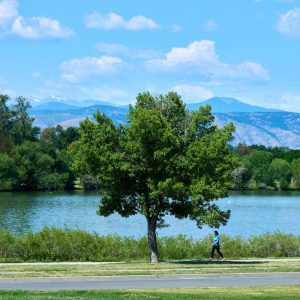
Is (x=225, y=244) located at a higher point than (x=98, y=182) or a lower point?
lower

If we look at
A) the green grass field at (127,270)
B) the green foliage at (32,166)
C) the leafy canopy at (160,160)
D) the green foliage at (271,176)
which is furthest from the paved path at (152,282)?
the green foliage at (271,176)

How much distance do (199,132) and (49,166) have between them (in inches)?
4642

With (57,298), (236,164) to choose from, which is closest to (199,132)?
(236,164)

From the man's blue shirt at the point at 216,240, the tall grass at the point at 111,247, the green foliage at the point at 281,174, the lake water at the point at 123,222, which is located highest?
the green foliage at the point at 281,174

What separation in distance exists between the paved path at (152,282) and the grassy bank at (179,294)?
171 cm

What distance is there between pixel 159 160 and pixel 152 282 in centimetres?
952

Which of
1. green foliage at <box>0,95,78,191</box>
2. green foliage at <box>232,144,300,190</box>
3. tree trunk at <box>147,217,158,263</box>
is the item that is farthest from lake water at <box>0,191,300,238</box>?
green foliage at <box>232,144,300,190</box>

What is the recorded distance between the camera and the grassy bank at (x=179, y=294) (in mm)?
18875

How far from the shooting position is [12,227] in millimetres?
61406

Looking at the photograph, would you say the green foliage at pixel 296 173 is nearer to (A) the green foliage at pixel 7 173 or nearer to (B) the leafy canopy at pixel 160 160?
(A) the green foliage at pixel 7 173

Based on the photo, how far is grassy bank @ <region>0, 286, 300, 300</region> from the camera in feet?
61.9

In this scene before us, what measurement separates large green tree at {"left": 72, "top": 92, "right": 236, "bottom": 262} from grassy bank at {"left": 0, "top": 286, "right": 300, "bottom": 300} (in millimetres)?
10798

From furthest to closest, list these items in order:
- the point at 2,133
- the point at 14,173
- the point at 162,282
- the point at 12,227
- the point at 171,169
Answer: the point at 2,133, the point at 14,173, the point at 12,227, the point at 171,169, the point at 162,282

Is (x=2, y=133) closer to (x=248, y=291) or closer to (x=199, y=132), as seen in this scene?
(x=199, y=132)
